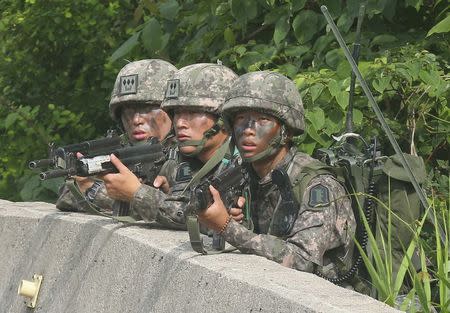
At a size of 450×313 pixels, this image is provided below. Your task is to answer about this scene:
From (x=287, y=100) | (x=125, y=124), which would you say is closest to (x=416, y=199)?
(x=287, y=100)

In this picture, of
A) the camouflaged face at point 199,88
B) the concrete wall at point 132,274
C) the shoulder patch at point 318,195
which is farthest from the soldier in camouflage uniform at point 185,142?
the shoulder patch at point 318,195

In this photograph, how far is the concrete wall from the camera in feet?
14.0

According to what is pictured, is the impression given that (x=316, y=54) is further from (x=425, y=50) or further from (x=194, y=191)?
(x=194, y=191)

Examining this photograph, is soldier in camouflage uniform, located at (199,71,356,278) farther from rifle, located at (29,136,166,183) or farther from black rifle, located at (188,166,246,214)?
rifle, located at (29,136,166,183)

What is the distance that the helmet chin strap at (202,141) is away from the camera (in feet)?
21.7

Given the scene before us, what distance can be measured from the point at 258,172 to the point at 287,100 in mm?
356

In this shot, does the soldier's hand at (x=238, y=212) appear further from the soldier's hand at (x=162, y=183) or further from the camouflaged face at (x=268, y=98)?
the soldier's hand at (x=162, y=183)

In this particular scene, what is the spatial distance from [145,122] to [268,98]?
193cm

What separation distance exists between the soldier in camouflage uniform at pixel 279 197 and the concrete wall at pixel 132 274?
0.62 ft

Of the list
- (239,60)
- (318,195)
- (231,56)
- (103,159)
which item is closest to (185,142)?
(103,159)

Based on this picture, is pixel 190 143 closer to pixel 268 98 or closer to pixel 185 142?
pixel 185 142

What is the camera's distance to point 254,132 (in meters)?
5.85

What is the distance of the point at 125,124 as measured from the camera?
7.84m

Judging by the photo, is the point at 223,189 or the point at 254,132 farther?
the point at 254,132
